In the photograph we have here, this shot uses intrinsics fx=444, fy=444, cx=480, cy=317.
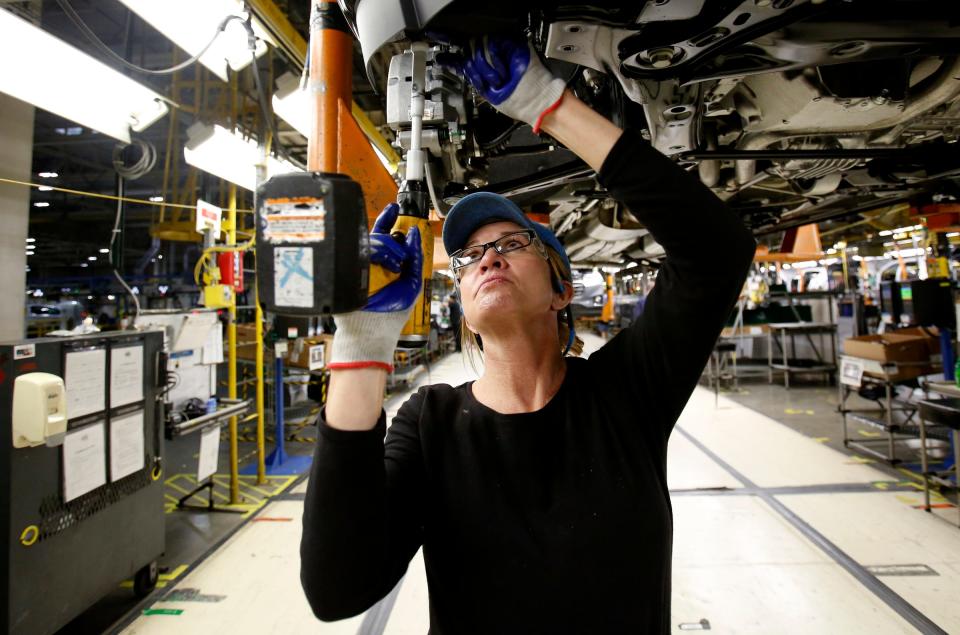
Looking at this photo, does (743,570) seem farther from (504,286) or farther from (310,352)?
(310,352)

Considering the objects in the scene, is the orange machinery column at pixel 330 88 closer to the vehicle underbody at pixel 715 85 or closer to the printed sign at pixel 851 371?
the vehicle underbody at pixel 715 85

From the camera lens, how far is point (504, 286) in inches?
36.5

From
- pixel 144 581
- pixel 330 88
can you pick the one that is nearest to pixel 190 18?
pixel 330 88

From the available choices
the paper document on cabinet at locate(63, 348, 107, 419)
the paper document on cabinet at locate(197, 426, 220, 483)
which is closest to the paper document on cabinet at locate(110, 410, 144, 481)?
the paper document on cabinet at locate(63, 348, 107, 419)

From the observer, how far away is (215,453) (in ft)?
10.7

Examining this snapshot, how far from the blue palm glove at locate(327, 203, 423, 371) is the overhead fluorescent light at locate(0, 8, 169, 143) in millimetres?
1807

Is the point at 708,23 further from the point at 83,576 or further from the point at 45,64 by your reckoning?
the point at 83,576

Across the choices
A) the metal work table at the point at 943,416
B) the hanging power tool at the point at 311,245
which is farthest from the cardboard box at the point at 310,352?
the metal work table at the point at 943,416

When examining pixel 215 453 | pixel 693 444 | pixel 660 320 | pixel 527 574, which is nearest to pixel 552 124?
pixel 660 320

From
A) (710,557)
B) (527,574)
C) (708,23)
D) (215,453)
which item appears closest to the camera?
(527,574)

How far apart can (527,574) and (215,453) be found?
3.26 metres

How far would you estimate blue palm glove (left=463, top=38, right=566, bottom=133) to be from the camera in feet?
2.70

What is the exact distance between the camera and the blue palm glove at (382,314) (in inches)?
29.0

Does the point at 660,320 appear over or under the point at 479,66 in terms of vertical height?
under
